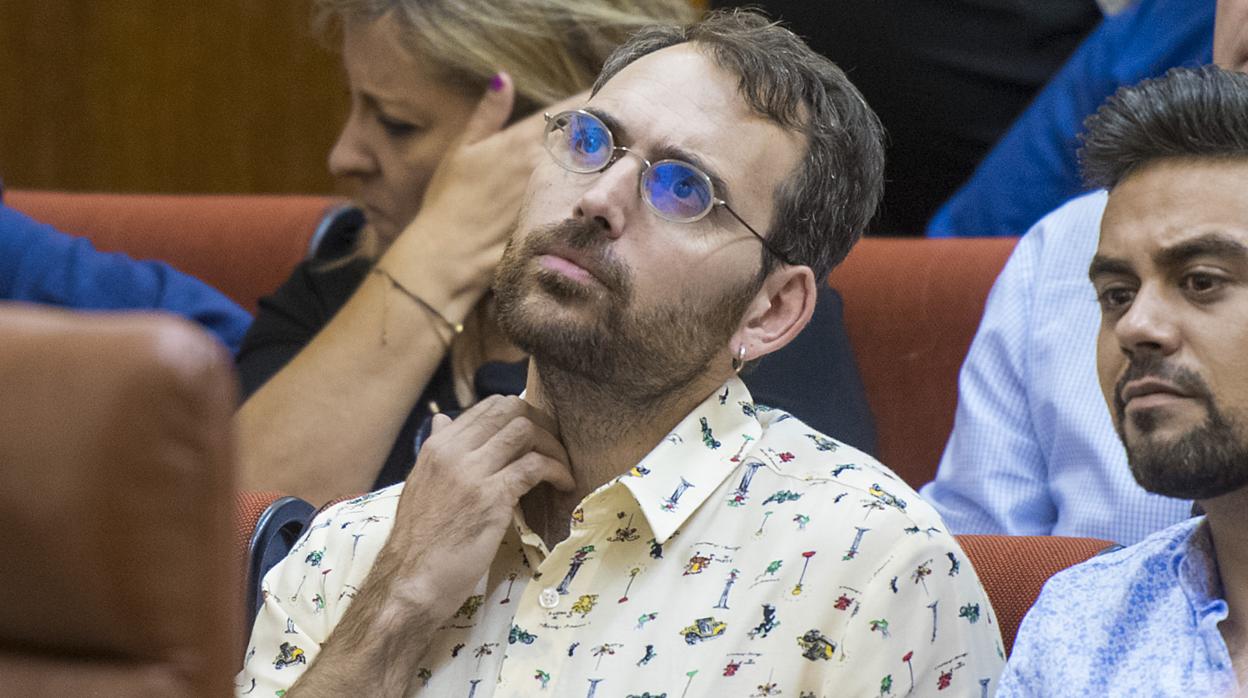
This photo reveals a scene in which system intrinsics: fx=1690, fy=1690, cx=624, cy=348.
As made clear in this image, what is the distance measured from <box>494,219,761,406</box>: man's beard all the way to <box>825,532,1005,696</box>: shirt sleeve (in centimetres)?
23

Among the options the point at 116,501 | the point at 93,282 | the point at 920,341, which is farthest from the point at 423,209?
the point at 116,501

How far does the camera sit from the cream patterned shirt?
1.10 m

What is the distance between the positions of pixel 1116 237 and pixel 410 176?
1022 mm

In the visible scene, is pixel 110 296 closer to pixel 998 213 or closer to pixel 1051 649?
pixel 998 213

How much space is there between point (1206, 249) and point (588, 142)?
1.49ft

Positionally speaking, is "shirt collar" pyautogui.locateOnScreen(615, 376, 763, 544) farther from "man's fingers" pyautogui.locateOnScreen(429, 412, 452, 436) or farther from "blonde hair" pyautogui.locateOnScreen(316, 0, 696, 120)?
"blonde hair" pyautogui.locateOnScreen(316, 0, 696, 120)

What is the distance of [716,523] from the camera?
119cm

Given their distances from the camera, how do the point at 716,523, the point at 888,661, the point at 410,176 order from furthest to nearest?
1. the point at 410,176
2. the point at 716,523
3. the point at 888,661

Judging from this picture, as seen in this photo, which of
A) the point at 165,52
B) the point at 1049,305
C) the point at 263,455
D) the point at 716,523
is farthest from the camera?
the point at 165,52

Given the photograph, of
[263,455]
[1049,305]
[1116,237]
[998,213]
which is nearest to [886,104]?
[998,213]

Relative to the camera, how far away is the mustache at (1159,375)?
111 cm

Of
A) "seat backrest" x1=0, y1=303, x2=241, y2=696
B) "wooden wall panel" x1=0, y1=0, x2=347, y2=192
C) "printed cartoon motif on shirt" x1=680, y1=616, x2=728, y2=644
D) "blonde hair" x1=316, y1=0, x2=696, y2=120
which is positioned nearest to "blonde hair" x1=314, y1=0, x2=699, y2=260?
"blonde hair" x1=316, y1=0, x2=696, y2=120

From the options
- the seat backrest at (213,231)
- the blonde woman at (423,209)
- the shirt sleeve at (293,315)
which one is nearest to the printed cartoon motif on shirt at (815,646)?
the blonde woman at (423,209)

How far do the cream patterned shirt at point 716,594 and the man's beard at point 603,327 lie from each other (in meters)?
0.04
